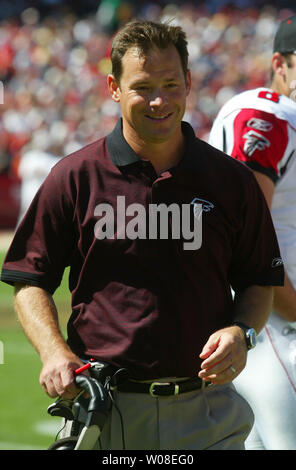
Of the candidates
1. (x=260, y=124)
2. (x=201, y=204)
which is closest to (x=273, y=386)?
(x=201, y=204)

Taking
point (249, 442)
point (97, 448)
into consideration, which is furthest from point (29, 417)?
point (97, 448)

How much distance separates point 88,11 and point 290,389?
2114 centimetres

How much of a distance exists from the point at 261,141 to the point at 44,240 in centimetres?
102

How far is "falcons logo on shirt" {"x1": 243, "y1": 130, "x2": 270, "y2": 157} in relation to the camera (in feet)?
10.8

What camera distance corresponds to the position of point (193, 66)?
18.8 m

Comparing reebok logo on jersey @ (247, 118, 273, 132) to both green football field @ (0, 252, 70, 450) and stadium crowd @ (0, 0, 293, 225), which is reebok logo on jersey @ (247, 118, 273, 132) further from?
stadium crowd @ (0, 0, 293, 225)

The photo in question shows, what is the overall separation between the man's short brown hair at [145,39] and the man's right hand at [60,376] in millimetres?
958

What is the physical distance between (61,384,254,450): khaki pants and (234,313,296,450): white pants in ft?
1.70

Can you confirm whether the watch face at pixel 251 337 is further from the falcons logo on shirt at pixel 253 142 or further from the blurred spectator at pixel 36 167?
the blurred spectator at pixel 36 167

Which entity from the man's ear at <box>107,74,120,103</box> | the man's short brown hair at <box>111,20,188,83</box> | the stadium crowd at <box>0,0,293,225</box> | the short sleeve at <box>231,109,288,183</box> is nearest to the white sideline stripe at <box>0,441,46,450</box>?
the short sleeve at <box>231,109,288,183</box>

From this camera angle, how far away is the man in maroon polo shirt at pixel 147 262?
2.72m

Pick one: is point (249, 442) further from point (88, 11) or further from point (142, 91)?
point (88, 11)

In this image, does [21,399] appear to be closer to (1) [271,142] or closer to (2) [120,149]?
(1) [271,142]

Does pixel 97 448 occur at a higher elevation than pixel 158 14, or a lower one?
Result: lower
